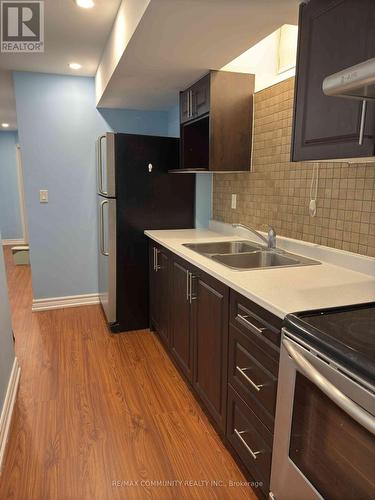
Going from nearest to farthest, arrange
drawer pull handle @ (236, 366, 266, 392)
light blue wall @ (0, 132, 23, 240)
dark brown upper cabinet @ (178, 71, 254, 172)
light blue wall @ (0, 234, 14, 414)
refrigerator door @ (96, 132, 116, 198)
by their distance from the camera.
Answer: drawer pull handle @ (236, 366, 266, 392)
light blue wall @ (0, 234, 14, 414)
dark brown upper cabinet @ (178, 71, 254, 172)
refrigerator door @ (96, 132, 116, 198)
light blue wall @ (0, 132, 23, 240)

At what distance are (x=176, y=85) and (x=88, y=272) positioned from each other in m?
2.19

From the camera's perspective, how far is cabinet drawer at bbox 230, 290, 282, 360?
1.26 meters

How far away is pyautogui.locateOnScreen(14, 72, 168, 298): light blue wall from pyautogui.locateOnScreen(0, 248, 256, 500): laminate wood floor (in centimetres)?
98

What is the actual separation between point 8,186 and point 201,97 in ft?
19.5

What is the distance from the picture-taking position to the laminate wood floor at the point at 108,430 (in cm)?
157

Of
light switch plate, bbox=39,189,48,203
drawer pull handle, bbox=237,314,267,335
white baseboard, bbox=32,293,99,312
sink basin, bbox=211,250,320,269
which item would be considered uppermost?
light switch plate, bbox=39,189,48,203

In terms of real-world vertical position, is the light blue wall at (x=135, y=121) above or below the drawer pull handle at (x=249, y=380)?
above

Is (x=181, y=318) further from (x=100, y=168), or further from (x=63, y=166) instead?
(x=63, y=166)

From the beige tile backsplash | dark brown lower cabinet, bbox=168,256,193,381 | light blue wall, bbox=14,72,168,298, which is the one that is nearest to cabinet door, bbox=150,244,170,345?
dark brown lower cabinet, bbox=168,256,193,381

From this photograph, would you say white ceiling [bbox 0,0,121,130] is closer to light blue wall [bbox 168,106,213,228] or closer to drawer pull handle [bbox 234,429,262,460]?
light blue wall [bbox 168,106,213,228]

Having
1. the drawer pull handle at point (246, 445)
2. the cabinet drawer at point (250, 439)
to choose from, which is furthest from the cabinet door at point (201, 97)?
the drawer pull handle at point (246, 445)

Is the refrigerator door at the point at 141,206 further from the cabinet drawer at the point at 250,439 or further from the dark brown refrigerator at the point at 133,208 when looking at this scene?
the cabinet drawer at the point at 250,439

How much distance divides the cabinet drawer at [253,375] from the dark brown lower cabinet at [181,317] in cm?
57

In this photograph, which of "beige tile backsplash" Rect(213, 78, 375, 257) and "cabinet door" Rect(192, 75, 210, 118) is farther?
"cabinet door" Rect(192, 75, 210, 118)
